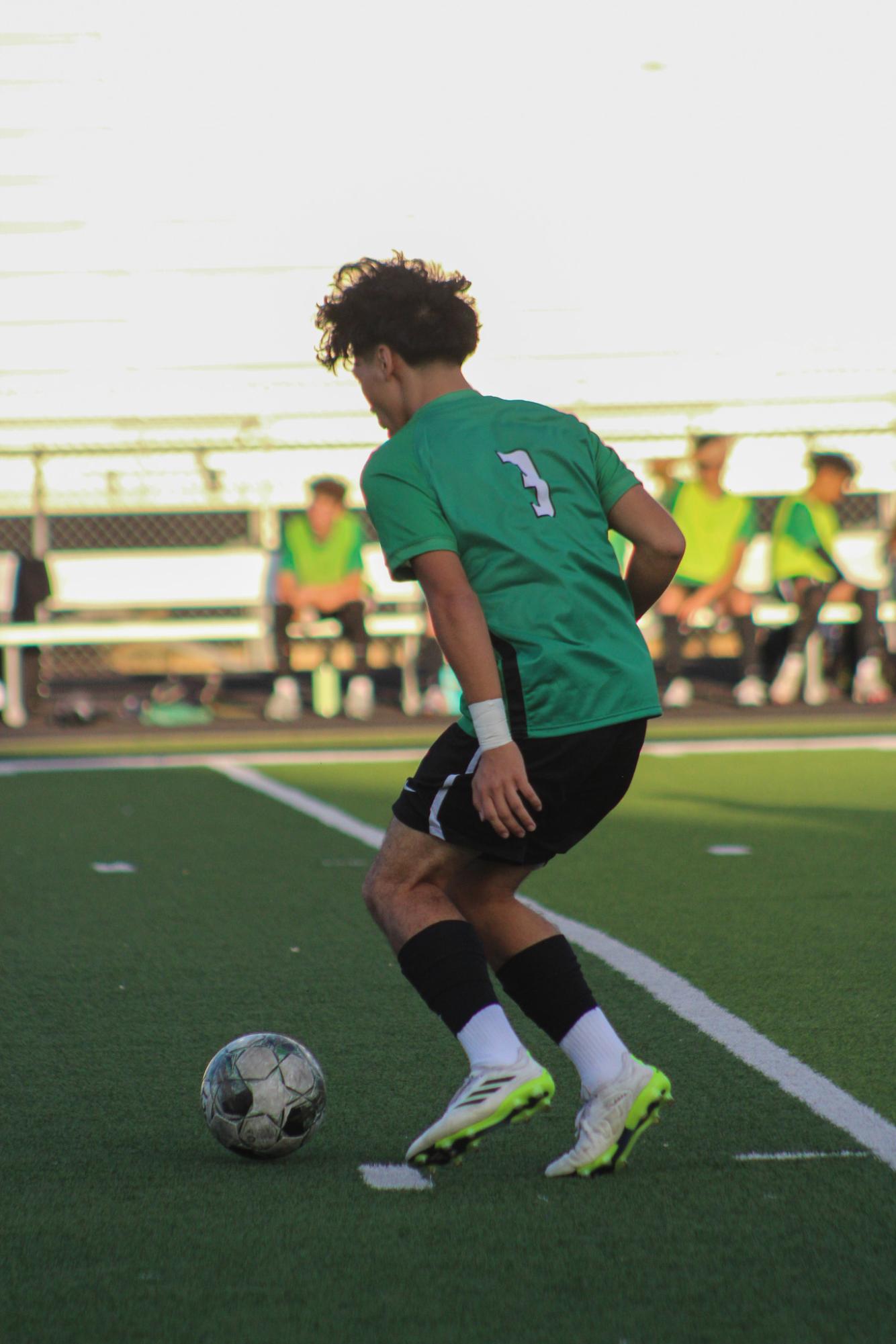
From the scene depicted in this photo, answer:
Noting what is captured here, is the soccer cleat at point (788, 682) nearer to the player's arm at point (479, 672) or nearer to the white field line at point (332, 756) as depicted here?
the white field line at point (332, 756)

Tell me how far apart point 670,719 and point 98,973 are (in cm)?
946

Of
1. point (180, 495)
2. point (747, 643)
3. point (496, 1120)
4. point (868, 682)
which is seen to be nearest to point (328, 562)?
point (180, 495)

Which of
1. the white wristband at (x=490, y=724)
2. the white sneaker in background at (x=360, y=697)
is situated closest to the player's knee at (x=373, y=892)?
the white wristband at (x=490, y=724)

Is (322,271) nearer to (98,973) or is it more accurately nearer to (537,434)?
(98,973)

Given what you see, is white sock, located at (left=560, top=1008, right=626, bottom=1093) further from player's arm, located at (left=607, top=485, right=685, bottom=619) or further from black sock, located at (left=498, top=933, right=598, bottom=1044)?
player's arm, located at (left=607, top=485, right=685, bottom=619)

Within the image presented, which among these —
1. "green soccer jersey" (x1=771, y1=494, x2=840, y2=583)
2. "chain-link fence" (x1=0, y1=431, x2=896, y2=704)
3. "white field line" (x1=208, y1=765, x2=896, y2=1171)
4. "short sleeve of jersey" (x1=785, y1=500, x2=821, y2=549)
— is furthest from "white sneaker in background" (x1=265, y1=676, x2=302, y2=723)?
"white field line" (x1=208, y1=765, x2=896, y2=1171)

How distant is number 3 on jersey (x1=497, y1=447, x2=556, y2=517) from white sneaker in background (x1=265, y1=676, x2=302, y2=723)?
11085 millimetres

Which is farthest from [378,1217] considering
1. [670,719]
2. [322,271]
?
[322,271]

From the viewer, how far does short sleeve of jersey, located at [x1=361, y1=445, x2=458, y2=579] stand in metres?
2.93

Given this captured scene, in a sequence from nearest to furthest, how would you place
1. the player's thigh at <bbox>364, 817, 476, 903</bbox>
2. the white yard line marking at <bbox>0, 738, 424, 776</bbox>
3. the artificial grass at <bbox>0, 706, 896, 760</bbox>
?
the player's thigh at <bbox>364, 817, 476, 903</bbox> → the white yard line marking at <bbox>0, 738, 424, 776</bbox> → the artificial grass at <bbox>0, 706, 896, 760</bbox>

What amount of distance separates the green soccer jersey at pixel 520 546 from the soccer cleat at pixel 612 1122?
588 millimetres

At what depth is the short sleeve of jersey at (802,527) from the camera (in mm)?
14117

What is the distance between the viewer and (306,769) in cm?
1055

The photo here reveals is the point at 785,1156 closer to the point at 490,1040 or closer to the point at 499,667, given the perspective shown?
the point at 490,1040
